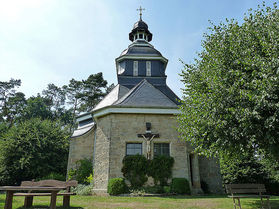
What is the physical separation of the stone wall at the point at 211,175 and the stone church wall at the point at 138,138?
11.5 feet

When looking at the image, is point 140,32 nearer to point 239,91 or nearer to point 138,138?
point 138,138

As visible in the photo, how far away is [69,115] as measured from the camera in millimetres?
42250

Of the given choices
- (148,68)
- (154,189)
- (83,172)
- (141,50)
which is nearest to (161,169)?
(154,189)

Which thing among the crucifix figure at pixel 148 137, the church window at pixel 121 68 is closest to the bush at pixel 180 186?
the crucifix figure at pixel 148 137

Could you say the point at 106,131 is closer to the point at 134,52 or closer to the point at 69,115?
the point at 134,52

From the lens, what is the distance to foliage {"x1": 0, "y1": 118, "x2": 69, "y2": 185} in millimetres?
17234

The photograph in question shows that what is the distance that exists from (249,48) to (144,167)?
7.89 m

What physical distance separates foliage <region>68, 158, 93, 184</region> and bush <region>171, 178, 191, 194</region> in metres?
5.35

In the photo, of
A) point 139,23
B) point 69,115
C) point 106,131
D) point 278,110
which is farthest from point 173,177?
point 69,115

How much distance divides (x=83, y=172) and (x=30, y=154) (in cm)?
555

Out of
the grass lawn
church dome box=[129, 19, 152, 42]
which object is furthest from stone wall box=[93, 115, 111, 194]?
church dome box=[129, 19, 152, 42]

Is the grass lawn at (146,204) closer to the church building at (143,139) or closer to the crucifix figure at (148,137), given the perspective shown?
the church building at (143,139)

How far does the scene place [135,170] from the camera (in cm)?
1249

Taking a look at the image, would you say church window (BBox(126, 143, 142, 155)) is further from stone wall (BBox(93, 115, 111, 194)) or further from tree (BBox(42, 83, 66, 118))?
tree (BBox(42, 83, 66, 118))
